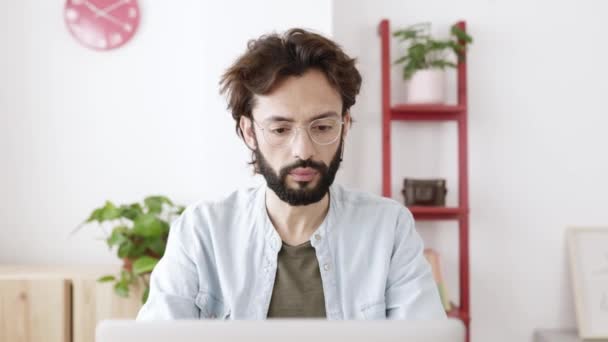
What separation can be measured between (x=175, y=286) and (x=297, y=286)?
0.27m

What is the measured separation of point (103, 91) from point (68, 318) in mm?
963

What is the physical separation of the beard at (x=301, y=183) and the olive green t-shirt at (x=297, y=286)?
124mm

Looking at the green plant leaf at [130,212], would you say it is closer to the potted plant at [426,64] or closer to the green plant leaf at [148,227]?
the green plant leaf at [148,227]

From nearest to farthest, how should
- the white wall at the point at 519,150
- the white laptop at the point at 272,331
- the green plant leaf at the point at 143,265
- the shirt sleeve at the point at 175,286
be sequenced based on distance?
1. the white laptop at the point at 272,331
2. the shirt sleeve at the point at 175,286
3. the green plant leaf at the point at 143,265
4. the white wall at the point at 519,150

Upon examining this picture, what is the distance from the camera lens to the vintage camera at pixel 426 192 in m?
2.41

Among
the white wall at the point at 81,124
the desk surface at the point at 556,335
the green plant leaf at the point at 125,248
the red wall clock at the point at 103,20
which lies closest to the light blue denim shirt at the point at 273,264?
the green plant leaf at the point at 125,248

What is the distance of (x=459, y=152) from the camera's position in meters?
2.52

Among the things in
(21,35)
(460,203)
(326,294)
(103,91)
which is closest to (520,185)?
(460,203)

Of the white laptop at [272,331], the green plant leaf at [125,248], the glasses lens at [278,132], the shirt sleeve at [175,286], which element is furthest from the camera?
the green plant leaf at [125,248]

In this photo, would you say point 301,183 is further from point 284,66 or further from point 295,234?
point 284,66

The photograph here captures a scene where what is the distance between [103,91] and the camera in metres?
2.46

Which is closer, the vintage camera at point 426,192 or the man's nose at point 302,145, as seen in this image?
the man's nose at point 302,145

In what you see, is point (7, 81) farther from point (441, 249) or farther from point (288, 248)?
point (441, 249)

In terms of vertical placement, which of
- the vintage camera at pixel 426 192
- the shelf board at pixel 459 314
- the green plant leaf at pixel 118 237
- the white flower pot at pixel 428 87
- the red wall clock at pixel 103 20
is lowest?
the shelf board at pixel 459 314
